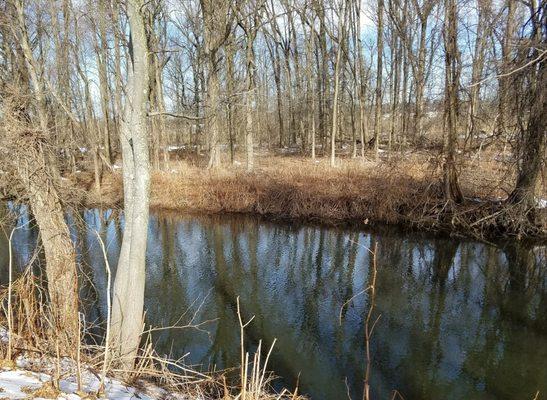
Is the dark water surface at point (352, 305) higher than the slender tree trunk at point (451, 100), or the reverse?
the slender tree trunk at point (451, 100)

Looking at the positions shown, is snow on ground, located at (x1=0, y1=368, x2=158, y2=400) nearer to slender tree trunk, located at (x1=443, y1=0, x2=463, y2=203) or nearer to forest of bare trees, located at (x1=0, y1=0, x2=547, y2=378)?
forest of bare trees, located at (x1=0, y1=0, x2=547, y2=378)

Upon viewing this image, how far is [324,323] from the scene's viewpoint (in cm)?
742

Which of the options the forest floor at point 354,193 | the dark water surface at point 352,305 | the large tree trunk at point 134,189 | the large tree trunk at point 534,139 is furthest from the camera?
the forest floor at point 354,193

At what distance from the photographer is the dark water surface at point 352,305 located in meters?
5.95

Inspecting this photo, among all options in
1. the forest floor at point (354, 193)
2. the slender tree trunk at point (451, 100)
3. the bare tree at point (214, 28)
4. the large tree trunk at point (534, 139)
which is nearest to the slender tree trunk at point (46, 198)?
the forest floor at point (354, 193)

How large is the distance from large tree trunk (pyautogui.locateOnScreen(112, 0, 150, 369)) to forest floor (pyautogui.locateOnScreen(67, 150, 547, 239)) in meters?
8.26

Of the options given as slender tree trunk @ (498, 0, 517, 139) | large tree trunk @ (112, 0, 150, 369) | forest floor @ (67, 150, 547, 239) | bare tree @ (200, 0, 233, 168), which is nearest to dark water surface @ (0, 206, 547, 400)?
large tree trunk @ (112, 0, 150, 369)

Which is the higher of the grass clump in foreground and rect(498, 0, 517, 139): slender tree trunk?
rect(498, 0, 517, 139): slender tree trunk

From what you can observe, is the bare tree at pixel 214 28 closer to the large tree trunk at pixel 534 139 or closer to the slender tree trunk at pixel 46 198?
the large tree trunk at pixel 534 139

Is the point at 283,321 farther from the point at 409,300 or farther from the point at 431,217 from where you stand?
the point at 431,217

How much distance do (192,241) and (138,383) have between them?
29.6 feet

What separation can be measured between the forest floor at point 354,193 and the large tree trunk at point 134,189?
826 cm

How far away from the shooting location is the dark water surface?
595 cm

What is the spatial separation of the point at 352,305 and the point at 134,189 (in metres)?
5.12
